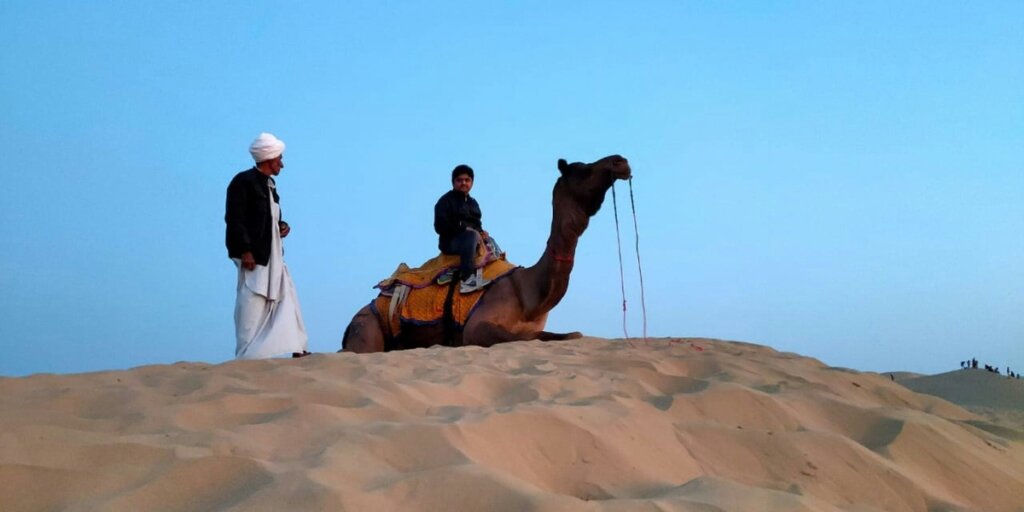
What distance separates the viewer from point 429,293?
827cm

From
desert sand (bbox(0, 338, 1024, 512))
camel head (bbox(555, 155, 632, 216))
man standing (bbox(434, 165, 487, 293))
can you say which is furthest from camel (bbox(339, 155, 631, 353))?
desert sand (bbox(0, 338, 1024, 512))

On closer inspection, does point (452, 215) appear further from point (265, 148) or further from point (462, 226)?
point (265, 148)

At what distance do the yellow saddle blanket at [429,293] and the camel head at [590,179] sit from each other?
100 cm

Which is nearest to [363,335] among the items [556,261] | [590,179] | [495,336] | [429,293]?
[429,293]

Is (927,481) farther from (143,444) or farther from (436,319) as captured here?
(436,319)

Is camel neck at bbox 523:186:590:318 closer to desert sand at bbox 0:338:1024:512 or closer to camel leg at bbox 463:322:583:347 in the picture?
camel leg at bbox 463:322:583:347

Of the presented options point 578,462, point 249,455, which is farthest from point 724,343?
point 249,455

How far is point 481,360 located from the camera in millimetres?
5223

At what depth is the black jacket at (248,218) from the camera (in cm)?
673

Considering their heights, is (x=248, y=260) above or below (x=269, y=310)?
above

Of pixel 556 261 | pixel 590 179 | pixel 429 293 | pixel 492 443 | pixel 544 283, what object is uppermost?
pixel 590 179

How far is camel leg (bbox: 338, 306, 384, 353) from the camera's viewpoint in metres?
8.19

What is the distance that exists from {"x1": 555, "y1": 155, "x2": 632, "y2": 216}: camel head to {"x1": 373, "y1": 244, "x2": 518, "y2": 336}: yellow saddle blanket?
3.29 ft

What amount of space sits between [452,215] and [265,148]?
214cm
